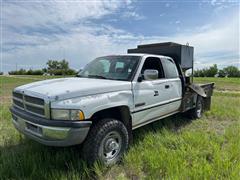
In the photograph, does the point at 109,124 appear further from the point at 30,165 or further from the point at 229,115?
the point at 229,115

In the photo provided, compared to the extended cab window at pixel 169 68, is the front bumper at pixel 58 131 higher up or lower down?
lower down

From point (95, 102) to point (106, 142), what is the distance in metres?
0.71

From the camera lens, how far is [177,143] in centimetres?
375

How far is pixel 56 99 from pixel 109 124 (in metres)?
0.89

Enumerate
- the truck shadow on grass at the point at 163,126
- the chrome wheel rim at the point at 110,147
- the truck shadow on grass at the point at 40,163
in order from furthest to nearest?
1. the truck shadow on grass at the point at 163,126
2. the chrome wheel rim at the point at 110,147
3. the truck shadow on grass at the point at 40,163

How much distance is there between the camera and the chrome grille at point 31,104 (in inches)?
103

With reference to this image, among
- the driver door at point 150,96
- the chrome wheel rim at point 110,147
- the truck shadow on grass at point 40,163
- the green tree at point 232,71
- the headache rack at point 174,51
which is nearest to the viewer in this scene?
the truck shadow on grass at point 40,163

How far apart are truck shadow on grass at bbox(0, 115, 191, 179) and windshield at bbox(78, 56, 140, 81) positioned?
152cm

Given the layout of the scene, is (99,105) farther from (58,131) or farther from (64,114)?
(58,131)

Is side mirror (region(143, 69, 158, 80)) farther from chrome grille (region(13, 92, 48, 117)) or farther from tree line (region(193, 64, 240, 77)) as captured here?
tree line (region(193, 64, 240, 77))

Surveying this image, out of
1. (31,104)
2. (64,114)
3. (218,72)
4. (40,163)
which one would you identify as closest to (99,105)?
(64,114)

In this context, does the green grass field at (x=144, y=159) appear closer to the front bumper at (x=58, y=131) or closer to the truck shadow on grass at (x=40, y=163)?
the truck shadow on grass at (x=40, y=163)

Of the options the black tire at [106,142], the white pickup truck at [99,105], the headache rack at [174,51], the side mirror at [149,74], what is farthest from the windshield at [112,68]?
the headache rack at [174,51]

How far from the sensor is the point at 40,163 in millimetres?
2973
